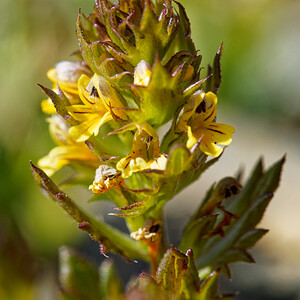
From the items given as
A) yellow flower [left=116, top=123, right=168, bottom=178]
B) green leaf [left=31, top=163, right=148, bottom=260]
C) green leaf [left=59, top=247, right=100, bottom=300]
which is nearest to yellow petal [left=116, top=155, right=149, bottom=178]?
yellow flower [left=116, top=123, right=168, bottom=178]

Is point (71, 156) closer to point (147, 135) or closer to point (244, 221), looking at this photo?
point (147, 135)

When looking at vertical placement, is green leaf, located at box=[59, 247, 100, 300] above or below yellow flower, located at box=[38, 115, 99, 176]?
below

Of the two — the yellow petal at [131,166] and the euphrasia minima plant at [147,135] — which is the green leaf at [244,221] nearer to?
the euphrasia minima plant at [147,135]

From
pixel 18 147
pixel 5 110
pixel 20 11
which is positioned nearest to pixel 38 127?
pixel 18 147

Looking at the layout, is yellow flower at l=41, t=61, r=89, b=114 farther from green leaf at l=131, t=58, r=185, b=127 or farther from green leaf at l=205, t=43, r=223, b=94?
green leaf at l=205, t=43, r=223, b=94

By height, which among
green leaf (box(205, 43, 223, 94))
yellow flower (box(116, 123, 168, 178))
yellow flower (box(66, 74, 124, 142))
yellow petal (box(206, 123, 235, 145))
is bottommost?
yellow flower (box(116, 123, 168, 178))

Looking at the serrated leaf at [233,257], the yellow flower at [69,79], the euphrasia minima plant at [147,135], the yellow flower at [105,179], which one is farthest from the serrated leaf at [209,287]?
the yellow flower at [69,79]
